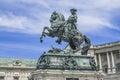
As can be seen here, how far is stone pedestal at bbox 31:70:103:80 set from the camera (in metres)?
28.2

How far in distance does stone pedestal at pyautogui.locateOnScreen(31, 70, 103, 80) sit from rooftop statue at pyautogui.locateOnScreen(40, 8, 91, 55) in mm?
2692

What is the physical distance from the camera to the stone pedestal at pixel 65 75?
28203mm

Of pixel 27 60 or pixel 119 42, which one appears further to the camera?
pixel 27 60

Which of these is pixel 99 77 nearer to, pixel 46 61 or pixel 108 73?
pixel 46 61

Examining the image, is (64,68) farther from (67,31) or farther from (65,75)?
(67,31)

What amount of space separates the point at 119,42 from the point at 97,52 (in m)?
9.15

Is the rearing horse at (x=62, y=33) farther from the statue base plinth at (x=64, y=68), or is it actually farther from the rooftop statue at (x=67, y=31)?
the statue base plinth at (x=64, y=68)

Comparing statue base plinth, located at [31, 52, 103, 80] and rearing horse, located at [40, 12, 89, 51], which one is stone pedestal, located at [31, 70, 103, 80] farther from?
rearing horse, located at [40, 12, 89, 51]

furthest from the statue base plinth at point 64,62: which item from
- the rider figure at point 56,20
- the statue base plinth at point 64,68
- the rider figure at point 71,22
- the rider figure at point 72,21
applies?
the rider figure at point 72,21

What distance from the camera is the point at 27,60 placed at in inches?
4043

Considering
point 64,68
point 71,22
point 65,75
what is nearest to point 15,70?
point 71,22

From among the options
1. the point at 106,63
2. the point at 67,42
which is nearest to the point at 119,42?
the point at 106,63

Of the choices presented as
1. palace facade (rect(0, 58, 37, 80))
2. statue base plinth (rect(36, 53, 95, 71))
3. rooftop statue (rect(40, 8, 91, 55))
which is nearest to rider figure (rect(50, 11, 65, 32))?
rooftop statue (rect(40, 8, 91, 55))

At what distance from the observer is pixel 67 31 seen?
30.6m
